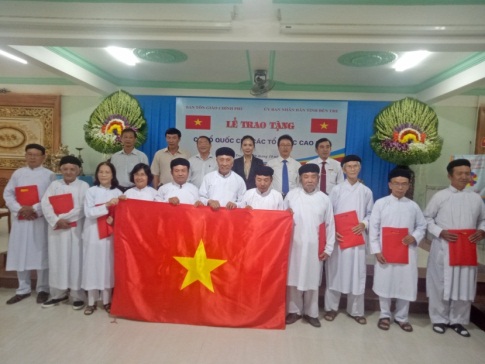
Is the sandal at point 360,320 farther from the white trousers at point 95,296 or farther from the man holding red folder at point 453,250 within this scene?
the white trousers at point 95,296

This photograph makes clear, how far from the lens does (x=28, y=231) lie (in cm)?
313

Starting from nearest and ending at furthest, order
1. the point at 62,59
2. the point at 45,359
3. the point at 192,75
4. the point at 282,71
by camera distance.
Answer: the point at 45,359, the point at 62,59, the point at 282,71, the point at 192,75

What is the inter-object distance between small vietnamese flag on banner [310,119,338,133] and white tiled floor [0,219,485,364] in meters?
3.63

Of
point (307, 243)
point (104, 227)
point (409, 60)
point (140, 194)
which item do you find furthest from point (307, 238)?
point (409, 60)

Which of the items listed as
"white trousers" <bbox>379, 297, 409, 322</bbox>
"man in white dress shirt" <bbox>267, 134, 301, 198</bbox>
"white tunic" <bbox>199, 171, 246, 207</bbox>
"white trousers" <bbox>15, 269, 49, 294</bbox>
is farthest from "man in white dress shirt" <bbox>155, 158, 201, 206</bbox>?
"white trousers" <bbox>379, 297, 409, 322</bbox>

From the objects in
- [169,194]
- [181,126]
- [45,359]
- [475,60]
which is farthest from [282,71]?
[45,359]

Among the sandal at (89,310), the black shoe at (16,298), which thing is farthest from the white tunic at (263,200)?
the black shoe at (16,298)

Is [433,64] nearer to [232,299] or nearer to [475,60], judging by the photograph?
[475,60]

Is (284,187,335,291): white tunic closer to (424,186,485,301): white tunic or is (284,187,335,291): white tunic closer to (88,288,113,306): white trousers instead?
(424,186,485,301): white tunic

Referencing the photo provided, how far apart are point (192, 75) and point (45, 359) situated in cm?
448

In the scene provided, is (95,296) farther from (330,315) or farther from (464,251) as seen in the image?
(464,251)

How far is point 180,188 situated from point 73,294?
55.4 inches

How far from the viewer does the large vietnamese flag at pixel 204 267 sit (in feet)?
8.61

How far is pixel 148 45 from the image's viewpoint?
10.4ft
